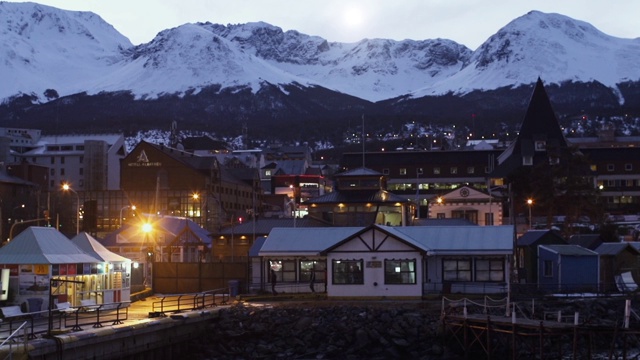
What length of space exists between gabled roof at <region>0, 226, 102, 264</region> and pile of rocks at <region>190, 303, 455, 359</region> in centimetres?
729

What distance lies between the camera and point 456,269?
5919cm

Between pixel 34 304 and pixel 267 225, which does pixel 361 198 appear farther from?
pixel 34 304

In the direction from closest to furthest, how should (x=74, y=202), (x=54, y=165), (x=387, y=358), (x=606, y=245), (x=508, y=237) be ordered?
(x=387, y=358) < (x=508, y=237) < (x=606, y=245) < (x=74, y=202) < (x=54, y=165)

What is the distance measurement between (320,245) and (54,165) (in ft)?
387

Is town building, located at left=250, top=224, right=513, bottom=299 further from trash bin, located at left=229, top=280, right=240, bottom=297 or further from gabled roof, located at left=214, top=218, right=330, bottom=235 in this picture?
gabled roof, located at left=214, top=218, right=330, bottom=235

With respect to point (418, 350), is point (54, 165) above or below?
above

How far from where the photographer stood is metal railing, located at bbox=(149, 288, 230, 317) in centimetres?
4822

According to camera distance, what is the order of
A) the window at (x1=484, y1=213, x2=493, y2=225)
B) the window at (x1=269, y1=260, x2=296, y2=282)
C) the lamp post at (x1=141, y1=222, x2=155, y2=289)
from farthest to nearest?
1. the window at (x1=484, y1=213, x2=493, y2=225)
2. the lamp post at (x1=141, y1=222, x2=155, y2=289)
3. the window at (x1=269, y1=260, x2=296, y2=282)

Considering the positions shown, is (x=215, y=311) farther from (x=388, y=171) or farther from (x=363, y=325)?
(x=388, y=171)

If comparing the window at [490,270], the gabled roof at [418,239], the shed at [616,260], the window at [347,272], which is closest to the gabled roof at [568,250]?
the shed at [616,260]

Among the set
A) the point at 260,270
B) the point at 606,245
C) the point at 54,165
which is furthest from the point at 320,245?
the point at 54,165

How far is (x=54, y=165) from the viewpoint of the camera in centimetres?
16950

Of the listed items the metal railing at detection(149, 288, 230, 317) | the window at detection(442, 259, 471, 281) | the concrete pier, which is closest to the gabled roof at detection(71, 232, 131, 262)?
the concrete pier

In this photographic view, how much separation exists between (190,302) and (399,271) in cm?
1252
